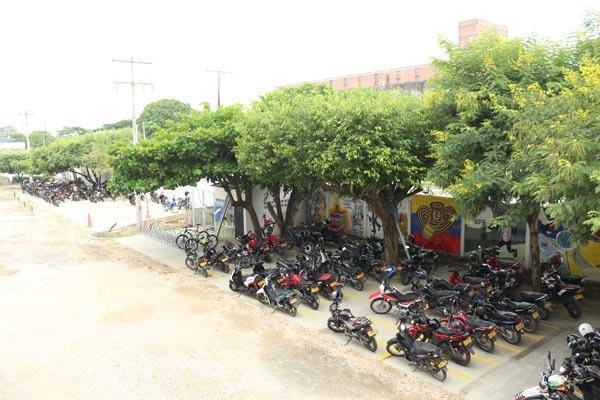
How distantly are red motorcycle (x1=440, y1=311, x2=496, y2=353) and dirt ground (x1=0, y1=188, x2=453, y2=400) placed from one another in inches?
51.1

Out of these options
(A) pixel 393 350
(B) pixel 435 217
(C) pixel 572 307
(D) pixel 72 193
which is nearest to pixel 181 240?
(B) pixel 435 217

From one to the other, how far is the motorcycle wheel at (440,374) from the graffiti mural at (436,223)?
7668mm

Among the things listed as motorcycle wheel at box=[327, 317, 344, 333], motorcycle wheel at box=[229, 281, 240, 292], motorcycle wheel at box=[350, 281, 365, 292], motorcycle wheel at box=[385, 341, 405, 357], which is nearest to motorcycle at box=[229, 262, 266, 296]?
motorcycle wheel at box=[229, 281, 240, 292]

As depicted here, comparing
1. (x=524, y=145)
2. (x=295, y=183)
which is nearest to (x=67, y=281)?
(x=295, y=183)

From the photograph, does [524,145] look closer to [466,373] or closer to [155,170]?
[466,373]

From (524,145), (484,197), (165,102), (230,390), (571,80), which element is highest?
(165,102)

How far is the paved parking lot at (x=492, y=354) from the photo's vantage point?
7.36 metres

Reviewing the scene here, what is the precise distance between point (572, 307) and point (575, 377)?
385 centimetres

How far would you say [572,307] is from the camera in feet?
32.1

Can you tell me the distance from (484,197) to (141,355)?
6.95 meters

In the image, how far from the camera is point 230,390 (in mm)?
7445

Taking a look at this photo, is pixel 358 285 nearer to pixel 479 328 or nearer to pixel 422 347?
pixel 479 328

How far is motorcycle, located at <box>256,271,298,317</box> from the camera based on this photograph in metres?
10.5

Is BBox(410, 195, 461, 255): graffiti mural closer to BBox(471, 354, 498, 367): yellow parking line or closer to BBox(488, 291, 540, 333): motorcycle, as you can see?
BBox(488, 291, 540, 333): motorcycle
